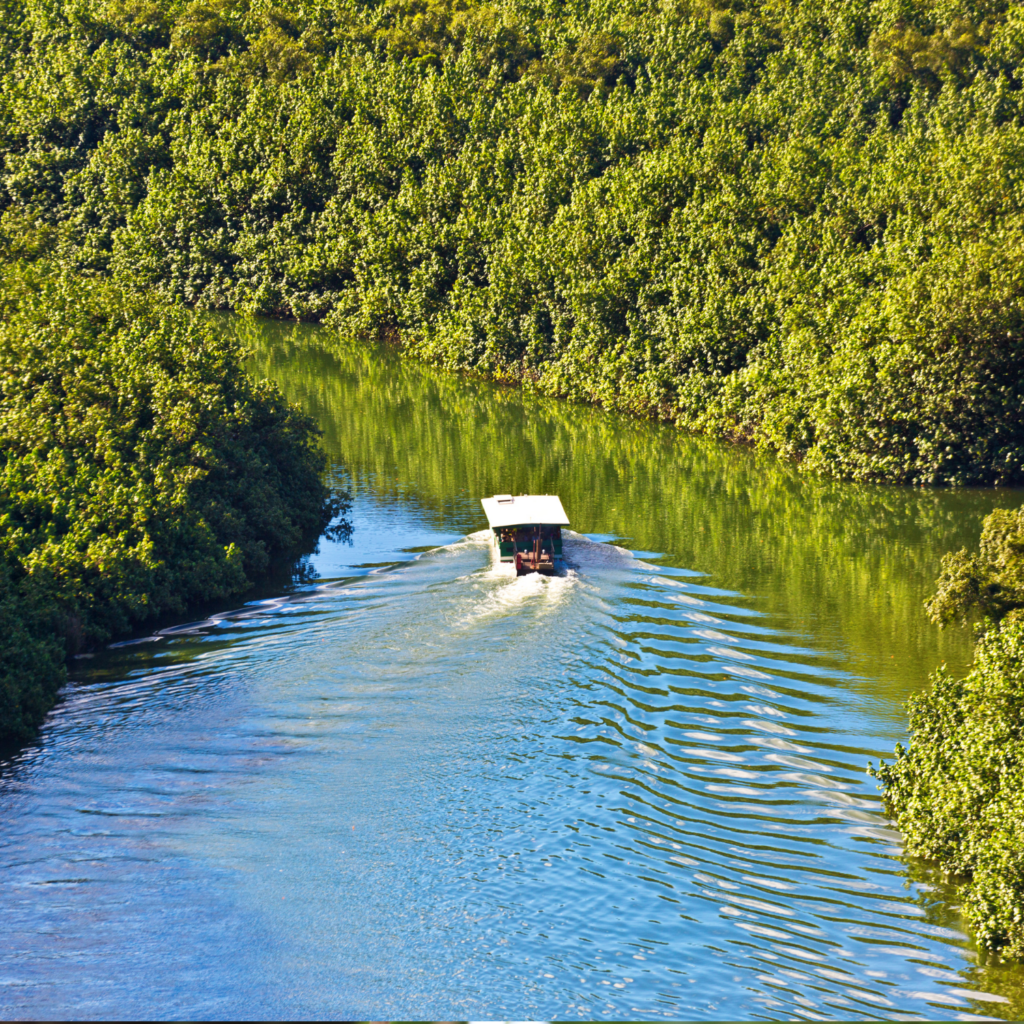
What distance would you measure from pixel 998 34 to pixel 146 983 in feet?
266

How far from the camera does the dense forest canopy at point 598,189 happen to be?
4428 cm

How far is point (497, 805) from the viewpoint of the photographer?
18.9m

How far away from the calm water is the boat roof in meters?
1.39

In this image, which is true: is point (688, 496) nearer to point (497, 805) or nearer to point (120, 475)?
point (120, 475)

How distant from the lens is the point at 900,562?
33750 millimetres

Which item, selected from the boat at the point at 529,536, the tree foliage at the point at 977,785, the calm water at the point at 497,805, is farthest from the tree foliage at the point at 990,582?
the boat at the point at 529,536

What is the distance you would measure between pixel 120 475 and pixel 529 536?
35.3ft

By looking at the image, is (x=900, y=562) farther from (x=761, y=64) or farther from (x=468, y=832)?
(x=761, y=64)

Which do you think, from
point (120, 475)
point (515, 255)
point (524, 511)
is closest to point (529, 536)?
point (524, 511)

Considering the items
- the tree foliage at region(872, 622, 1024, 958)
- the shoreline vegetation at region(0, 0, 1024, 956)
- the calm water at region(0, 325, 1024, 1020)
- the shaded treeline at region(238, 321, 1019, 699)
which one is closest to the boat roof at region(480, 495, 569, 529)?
the calm water at region(0, 325, 1024, 1020)

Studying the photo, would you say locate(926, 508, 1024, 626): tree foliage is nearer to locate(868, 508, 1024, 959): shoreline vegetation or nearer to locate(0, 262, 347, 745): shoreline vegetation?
locate(868, 508, 1024, 959): shoreline vegetation

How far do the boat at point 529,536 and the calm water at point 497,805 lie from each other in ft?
2.02

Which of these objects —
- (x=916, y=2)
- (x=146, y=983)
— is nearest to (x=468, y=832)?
(x=146, y=983)

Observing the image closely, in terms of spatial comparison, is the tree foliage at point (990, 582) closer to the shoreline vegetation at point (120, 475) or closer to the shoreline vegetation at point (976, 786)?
the shoreline vegetation at point (976, 786)
